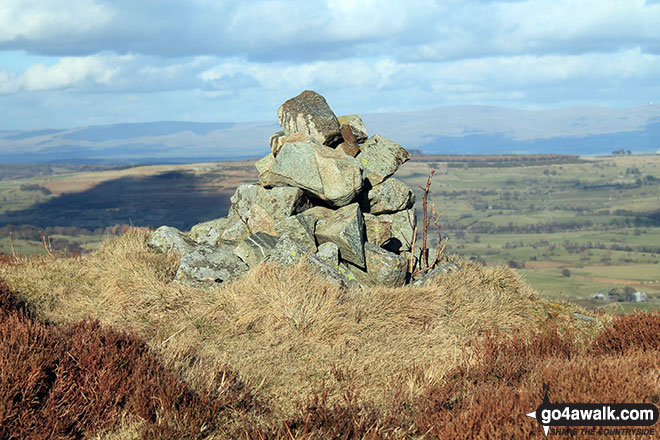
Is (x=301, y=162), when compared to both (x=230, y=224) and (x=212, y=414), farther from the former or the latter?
(x=212, y=414)

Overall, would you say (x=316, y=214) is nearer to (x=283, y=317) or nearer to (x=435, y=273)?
(x=435, y=273)

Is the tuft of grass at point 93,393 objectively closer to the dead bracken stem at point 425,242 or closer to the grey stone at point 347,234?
the grey stone at point 347,234

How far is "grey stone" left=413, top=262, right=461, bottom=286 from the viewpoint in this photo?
12.6 metres

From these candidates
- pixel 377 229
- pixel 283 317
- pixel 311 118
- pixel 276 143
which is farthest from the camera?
pixel 276 143

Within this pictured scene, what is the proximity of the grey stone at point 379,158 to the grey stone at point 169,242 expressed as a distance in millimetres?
5218

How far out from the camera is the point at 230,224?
582 inches

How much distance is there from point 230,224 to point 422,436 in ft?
33.8

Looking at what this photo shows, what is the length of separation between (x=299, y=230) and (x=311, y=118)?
12.9ft

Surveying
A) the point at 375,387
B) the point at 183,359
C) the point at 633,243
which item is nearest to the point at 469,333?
the point at 375,387

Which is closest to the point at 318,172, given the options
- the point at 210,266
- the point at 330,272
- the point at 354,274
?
the point at 354,274

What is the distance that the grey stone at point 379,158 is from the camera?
14930mm

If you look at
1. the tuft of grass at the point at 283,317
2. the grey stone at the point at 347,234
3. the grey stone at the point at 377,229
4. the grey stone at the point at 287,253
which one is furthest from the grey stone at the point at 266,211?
the tuft of grass at the point at 283,317

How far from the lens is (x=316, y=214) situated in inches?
542

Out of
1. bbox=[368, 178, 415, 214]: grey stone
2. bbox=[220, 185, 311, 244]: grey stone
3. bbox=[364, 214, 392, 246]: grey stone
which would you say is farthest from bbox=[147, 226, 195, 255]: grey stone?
bbox=[368, 178, 415, 214]: grey stone
